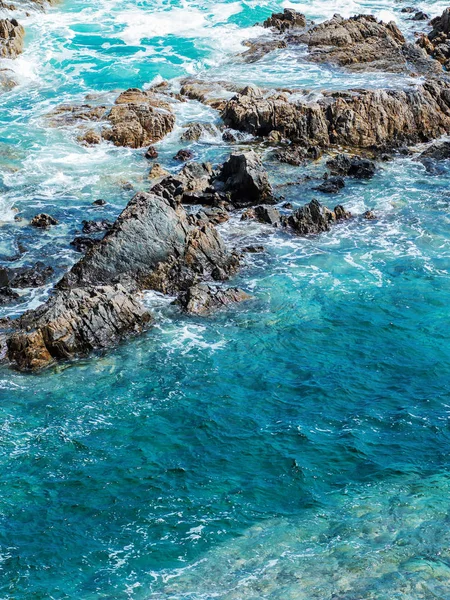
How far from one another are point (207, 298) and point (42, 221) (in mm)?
10598

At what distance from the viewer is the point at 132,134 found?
1759 inches

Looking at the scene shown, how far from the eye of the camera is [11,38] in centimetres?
5925

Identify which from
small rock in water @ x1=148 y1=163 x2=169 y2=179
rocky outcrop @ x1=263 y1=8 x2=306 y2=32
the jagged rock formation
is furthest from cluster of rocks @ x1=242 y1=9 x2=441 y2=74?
small rock in water @ x1=148 y1=163 x2=169 y2=179

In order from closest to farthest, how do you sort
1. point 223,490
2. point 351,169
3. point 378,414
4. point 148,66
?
point 223,490 < point 378,414 < point 351,169 < point 148,66

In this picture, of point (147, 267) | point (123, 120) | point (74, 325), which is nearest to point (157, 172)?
point (123, 120)

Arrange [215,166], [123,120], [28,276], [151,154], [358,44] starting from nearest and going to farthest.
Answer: [28,276], [215,166], [151,154], [123,120], [358,44]

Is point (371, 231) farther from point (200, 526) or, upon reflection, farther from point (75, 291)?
point (200, 526)

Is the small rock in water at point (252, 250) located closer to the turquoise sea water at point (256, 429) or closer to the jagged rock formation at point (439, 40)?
the turquoise sea water at point (256, 429)

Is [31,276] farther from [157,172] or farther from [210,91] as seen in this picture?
[210,91]

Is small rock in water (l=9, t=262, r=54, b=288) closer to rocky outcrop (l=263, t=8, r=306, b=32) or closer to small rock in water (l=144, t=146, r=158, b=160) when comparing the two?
small rock in water (l=144, t=146, r=158, b=160)

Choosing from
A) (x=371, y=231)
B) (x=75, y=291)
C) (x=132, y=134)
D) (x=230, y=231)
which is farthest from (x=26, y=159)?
(x=371, y=231)

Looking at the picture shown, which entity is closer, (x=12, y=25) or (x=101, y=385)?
(x=101, y=385)

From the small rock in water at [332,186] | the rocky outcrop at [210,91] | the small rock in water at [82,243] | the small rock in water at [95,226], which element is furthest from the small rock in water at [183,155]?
the small rock in water at [82,243]

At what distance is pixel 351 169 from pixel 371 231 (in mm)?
6914
